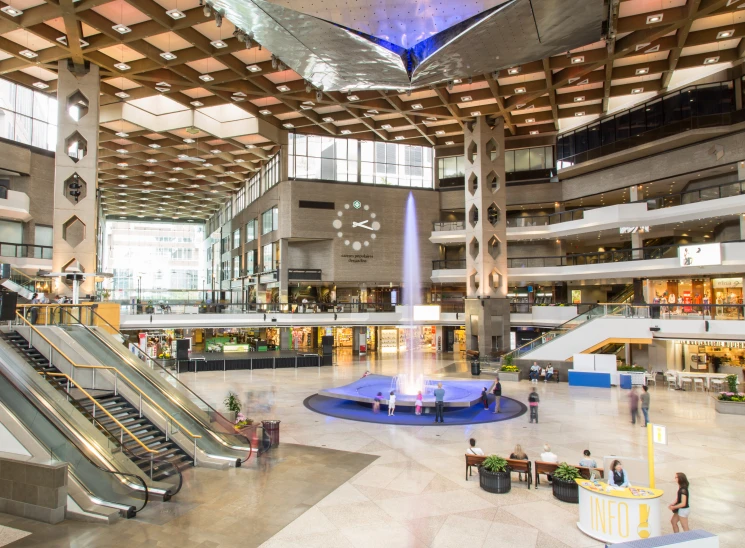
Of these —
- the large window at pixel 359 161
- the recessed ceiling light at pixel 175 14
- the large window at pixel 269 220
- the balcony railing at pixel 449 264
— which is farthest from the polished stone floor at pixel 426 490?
the large window at pixel 359 161

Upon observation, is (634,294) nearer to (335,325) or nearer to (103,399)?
(335,325)

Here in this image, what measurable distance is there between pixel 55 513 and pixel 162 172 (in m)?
43.2

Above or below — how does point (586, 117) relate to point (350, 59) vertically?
above

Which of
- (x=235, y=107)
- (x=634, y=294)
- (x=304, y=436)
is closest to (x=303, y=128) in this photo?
(x=235, y=107)

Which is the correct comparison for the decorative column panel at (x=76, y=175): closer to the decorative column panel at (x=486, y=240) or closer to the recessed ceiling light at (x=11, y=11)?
the recessed ceiling light at (x=11, y=11)

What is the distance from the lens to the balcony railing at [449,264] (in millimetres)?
40875

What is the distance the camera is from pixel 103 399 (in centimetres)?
1202

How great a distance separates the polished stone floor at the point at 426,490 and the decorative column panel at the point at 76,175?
12846 millimetres

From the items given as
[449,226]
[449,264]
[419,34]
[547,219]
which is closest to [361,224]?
[449,226]

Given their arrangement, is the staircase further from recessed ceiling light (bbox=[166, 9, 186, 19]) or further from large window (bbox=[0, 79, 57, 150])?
large window (bbox=[0, 79, 57, 150])

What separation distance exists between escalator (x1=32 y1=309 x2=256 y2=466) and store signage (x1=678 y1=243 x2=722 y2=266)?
76.4ft

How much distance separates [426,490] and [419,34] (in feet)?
31.5

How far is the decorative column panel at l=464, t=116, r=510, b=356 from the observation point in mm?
34500

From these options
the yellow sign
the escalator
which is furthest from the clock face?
the yellow sign
